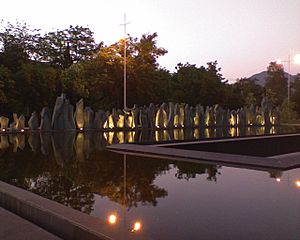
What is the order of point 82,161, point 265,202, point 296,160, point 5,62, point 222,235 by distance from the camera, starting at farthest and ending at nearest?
point 5,62 → point 82,161 → point 296,160 → point 265,202 → point 222,235

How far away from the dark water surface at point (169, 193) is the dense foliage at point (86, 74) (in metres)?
18.0

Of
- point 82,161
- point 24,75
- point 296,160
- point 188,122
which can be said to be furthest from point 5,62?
point 296,160

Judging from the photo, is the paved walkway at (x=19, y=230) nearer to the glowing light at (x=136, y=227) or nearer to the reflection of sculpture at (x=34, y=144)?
the glowing light at (x=136, y=227)

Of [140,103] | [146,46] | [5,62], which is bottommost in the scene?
[140,103]

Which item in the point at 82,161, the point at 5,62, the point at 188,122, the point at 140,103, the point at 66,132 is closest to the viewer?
the point at 82,161

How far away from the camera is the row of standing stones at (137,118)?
18.7m

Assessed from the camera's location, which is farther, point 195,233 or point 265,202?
point 265,202

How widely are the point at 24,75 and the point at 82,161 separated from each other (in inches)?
731

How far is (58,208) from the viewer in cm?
420

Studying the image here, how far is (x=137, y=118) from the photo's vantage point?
23.4m

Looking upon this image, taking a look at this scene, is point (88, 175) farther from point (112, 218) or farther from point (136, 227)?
point (136, 227)

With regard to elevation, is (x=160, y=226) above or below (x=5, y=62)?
below

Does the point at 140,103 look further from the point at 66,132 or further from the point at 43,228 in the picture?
the point at 43,228

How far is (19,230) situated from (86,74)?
90.0ft
